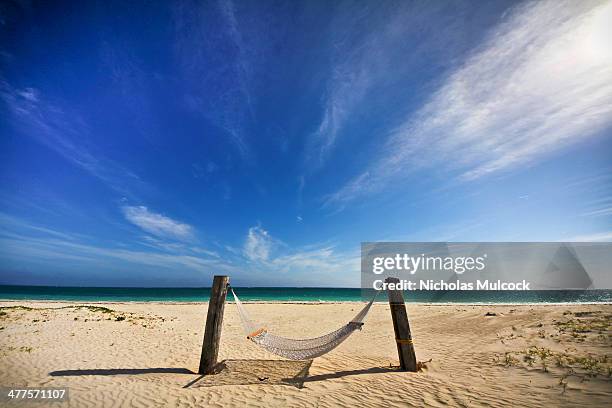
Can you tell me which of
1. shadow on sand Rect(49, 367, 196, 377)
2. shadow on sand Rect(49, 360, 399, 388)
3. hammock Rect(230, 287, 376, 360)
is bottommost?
shadow on sand Rect(49, 367, 196, 377)

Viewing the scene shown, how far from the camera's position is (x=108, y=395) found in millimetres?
5090

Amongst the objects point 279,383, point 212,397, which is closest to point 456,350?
point 279,383

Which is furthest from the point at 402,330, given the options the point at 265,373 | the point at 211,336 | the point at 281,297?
the point at 281,297

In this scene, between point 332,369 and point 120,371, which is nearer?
point 120,371

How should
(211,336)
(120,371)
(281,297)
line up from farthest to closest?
(281,297)
(120,371)
(211,336)

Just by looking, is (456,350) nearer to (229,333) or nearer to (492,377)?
(492,377)

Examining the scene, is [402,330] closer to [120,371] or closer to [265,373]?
[265,373]

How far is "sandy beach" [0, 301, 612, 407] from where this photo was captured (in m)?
4.93

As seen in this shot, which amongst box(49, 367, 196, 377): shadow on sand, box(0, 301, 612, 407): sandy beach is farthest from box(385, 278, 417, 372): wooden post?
box(49, 367, 196, 377): shadow on sand

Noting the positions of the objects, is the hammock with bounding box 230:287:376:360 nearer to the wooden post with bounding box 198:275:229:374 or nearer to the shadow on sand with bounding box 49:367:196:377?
the wooden post with bounding box 198:275:229:374

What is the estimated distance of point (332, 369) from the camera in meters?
6.79

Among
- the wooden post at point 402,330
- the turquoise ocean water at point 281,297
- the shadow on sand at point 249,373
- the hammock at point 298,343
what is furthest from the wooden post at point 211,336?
the turquoise ocean water at point 281,297

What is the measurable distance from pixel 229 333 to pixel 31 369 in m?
6.65

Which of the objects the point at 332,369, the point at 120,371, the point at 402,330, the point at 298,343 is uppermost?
the point at 402,330
